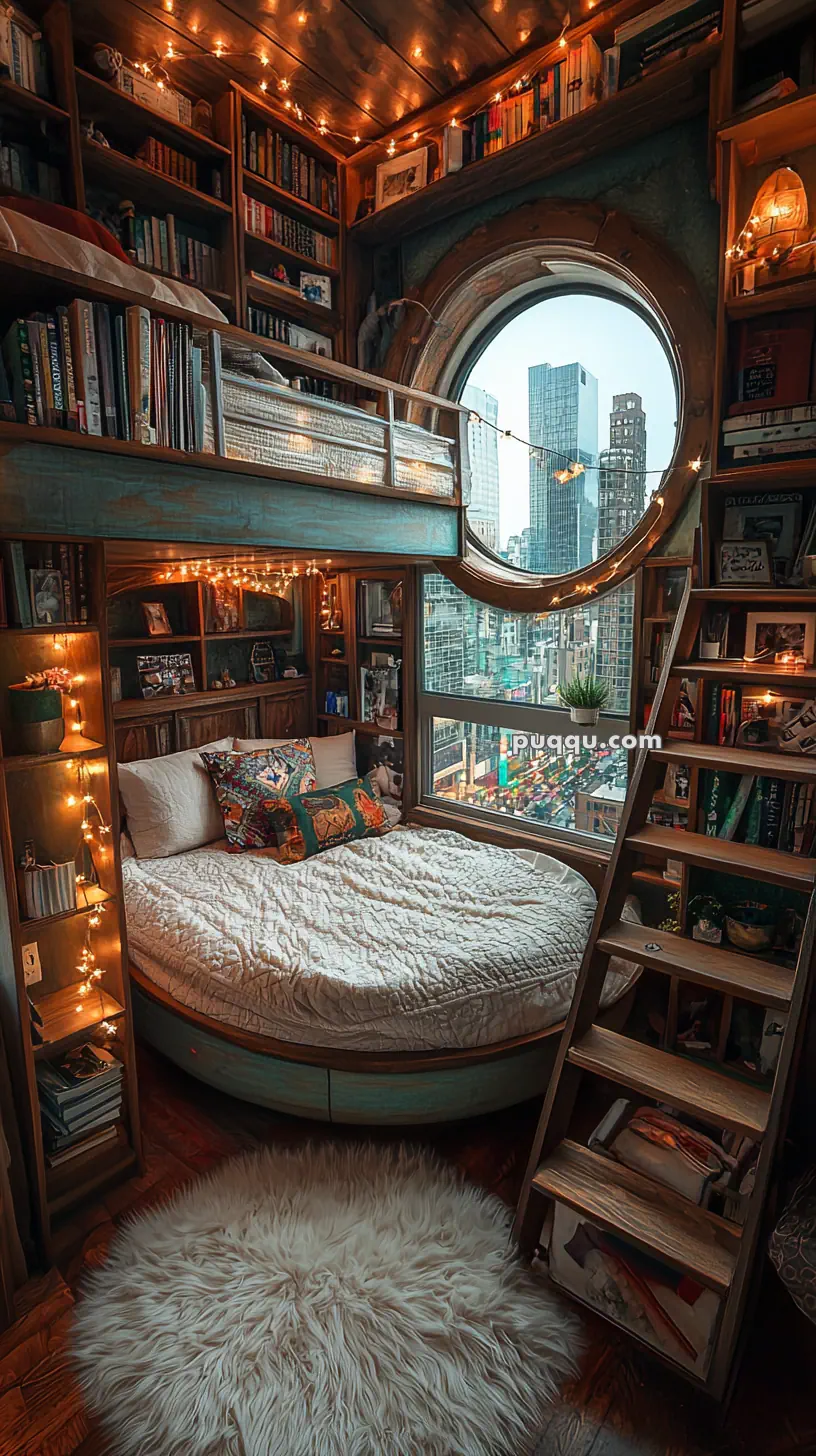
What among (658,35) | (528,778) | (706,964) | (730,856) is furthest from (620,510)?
(706,964)

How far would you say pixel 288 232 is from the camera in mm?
3293

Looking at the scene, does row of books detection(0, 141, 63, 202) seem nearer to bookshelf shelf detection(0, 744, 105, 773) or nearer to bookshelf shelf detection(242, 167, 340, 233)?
bookshelf shelf detection(242, 167, 340, 233)

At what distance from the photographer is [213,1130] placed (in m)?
2.27

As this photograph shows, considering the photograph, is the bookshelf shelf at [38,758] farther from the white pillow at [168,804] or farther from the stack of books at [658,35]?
the stack of books at [658,35]

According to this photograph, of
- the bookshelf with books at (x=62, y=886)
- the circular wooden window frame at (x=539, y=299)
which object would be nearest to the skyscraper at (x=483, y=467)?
the circular wooden window frame at (x=539, y=299)

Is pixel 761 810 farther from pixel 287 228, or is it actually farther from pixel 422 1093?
pixel 287 228

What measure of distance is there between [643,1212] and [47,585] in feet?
6.88

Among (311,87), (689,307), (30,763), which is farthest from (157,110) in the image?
(30,763)

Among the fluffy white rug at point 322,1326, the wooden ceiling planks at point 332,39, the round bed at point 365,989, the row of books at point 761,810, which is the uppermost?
the wooden ceiling planks at point 332,39

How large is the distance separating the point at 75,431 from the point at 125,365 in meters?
0.25

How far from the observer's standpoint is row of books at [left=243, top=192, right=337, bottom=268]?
10.3ft

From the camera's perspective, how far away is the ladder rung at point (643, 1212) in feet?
4.92

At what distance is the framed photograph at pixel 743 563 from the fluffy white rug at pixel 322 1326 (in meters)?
1.92

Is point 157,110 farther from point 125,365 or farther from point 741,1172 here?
point 741,1172
